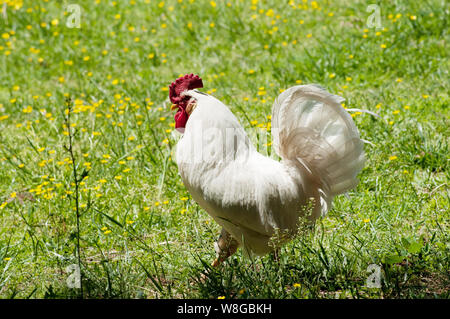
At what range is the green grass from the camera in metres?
3.71

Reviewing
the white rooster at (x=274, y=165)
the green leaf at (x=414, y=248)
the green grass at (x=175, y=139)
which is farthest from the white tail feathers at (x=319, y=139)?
the green leaf at (x=414, y=248)

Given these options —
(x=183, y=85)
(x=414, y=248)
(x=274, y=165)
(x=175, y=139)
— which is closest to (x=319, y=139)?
(x=274, y=165)

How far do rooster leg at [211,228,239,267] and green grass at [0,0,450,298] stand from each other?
0.11 meters

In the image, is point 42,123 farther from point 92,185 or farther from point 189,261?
point 189,261

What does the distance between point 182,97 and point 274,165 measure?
811 mm

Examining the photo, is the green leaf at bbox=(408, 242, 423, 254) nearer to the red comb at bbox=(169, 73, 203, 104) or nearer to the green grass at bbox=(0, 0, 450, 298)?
the green grass at bbox=(0, 0, 450, 298)

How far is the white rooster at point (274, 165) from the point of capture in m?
3.57

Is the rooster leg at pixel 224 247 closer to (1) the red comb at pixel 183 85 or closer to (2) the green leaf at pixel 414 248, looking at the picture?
(1) the red comb at pixel 183 85

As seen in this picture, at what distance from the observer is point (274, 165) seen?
376 centimetres
